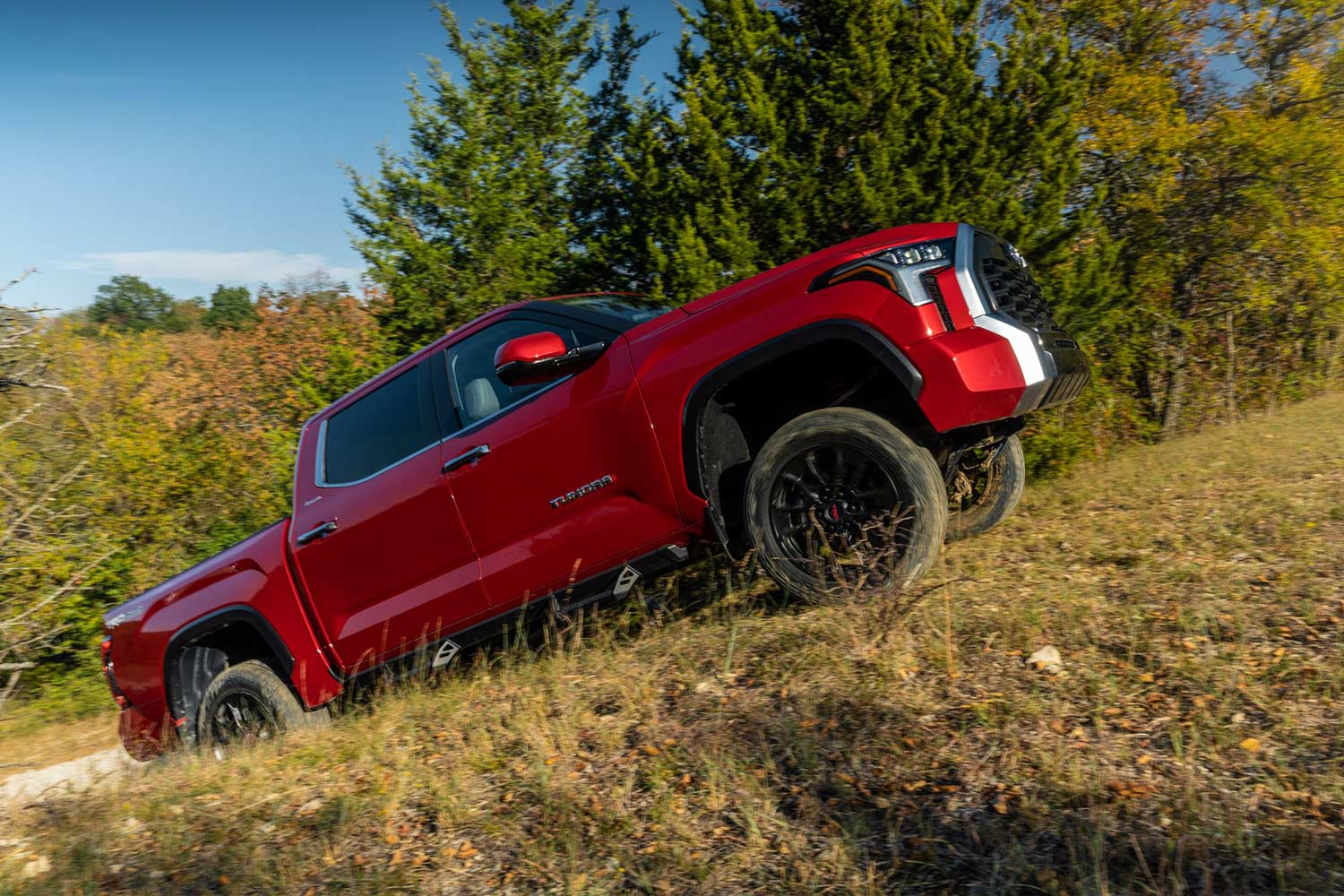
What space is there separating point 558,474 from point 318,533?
154 cm

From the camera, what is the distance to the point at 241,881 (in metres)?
3.14

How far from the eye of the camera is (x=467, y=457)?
15.0 ft

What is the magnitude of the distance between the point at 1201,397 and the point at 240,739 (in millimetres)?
10334

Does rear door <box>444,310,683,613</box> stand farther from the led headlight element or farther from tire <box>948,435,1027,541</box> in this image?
tire <box>948,435,1027,541</box>

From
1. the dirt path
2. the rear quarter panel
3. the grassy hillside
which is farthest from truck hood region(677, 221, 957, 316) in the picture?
the dirt path

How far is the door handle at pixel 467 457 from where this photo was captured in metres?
4.54

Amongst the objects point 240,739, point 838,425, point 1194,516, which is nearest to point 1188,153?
point 1194,516

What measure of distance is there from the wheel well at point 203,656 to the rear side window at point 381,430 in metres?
0.96

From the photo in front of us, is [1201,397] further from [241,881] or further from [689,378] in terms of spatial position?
[241,881]

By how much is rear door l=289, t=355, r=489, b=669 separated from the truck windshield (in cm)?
80

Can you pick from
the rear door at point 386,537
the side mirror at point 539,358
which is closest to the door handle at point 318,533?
the rear door at point 386,537

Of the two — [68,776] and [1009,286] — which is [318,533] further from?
[1009,286]

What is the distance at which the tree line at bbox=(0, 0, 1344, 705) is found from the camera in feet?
24.5

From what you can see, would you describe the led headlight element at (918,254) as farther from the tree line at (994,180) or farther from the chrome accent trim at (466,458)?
the tree line at (994,180)
